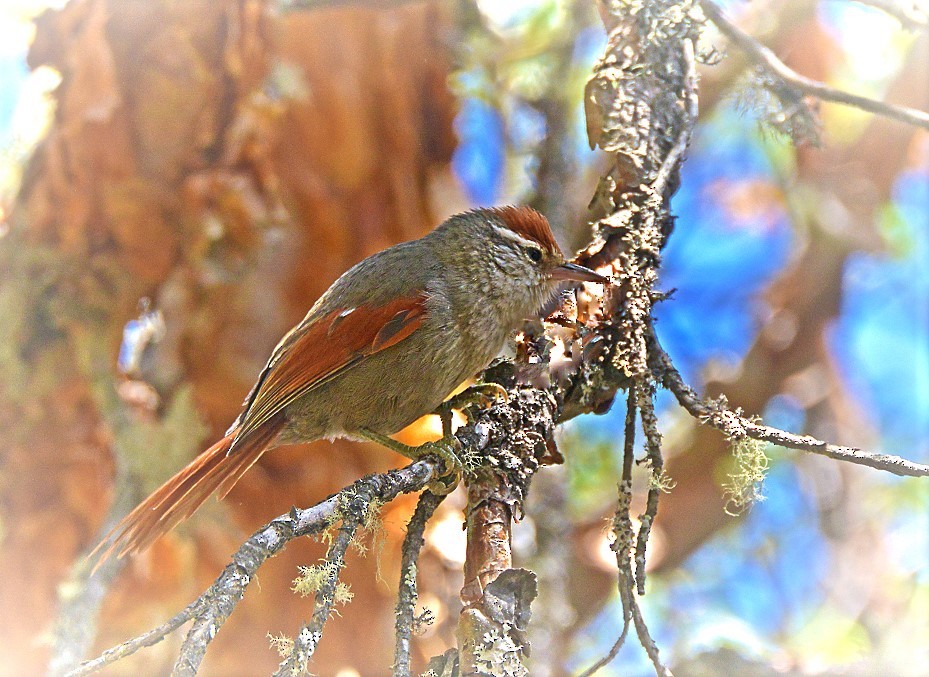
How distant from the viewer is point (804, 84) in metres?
A: 2.70

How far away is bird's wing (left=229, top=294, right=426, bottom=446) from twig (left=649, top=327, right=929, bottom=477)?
1.10 m

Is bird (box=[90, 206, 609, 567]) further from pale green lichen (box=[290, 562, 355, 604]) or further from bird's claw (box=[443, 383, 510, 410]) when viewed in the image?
pale green lichen (box=[290, 562, 355, 604])

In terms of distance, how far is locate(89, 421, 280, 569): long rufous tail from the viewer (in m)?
3.07

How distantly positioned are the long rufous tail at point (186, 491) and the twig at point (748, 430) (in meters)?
1.67

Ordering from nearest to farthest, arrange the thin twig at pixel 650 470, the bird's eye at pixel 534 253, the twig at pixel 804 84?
the thin twig at pixel 650 470 → the twig at pixel 804 84 → the bird's eye at pixel 534 253

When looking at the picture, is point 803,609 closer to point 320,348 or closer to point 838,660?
point 838,660

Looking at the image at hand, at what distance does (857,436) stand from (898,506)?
1.68 ft

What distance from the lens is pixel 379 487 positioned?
2.29 m

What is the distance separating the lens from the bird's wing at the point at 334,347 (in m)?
3.31

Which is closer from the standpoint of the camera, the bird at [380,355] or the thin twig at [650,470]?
the thin twig at [650,470]

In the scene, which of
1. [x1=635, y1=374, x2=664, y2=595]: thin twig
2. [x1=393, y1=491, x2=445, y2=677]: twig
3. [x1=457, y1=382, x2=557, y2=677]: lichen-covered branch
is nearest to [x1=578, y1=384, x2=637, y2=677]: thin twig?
[x1=635, y1=374, x2=664, y2=595]: thin twig

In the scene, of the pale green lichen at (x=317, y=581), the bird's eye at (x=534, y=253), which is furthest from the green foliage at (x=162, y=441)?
the pale green lichen at (x=317, y=581)

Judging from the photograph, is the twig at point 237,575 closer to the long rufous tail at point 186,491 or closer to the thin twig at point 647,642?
the thin twig at point 647,642

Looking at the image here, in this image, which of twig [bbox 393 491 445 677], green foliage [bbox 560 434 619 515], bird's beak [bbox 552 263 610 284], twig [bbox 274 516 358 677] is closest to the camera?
twig [bbox 274 516 358 677]
